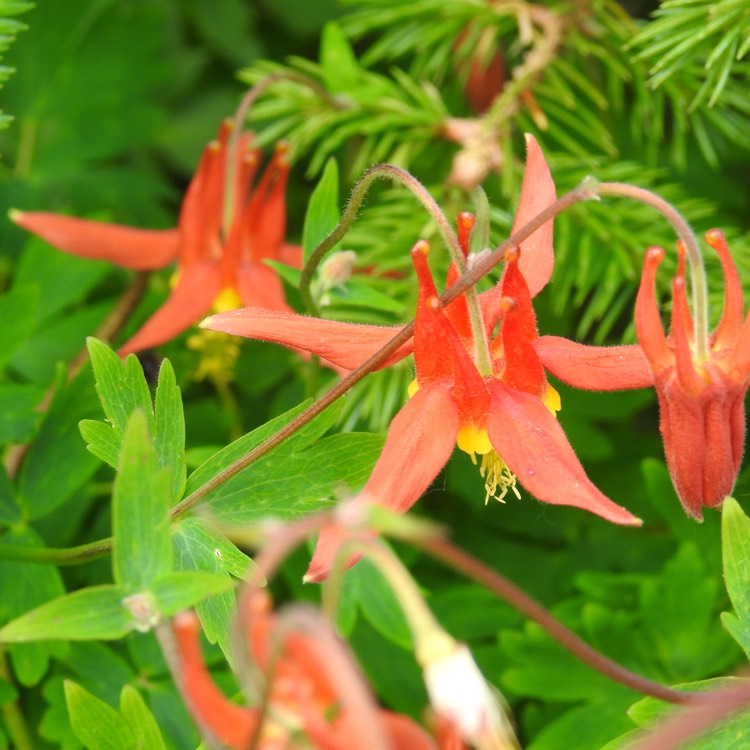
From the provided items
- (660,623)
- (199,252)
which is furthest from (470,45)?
(660,623)

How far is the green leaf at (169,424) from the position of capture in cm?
90

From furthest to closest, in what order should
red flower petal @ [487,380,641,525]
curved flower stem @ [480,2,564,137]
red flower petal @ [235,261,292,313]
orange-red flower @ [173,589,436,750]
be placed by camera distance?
1. curved flower stem @ [480,2,564,137]
2. red flower petal @ [235,261,292,313]
3. red flower petal @ [487,380,641,525]
4. orange-red flower @ [173,589,436,750]

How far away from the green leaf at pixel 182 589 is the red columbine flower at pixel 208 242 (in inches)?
21.0

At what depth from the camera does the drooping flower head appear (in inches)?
33.2

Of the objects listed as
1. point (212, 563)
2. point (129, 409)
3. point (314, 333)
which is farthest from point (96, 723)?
point (314, 333)

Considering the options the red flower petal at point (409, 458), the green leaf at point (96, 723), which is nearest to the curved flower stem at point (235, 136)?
the red flower petal at point (409, 458)

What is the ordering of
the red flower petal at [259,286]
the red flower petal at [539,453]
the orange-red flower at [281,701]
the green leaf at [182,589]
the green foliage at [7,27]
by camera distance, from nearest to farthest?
the orange-red flower at [281,701]
the green leaf at [182,589]
the red flower petal at [539,453]
the green foliage at [7,27]
the red flower petal at [259,286]

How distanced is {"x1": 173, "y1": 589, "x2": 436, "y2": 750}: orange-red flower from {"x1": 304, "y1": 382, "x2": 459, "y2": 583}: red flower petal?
240mm

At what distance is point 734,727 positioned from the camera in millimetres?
792

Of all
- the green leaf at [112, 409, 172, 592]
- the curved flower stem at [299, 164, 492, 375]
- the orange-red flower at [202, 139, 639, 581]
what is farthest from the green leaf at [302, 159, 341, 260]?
the green leaf at [112, 409, 172, 592]

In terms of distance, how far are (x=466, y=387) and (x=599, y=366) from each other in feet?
0.40

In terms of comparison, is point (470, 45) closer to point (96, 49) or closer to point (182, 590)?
point (96, 49)

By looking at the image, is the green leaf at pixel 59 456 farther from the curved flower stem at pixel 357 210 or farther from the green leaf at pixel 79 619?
the green leaf at pixel 79 619

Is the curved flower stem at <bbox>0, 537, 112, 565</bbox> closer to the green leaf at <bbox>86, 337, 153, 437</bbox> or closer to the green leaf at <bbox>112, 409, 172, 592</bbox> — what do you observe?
the green leaf at <bbox>86, 337, 153, 437</bbox>
